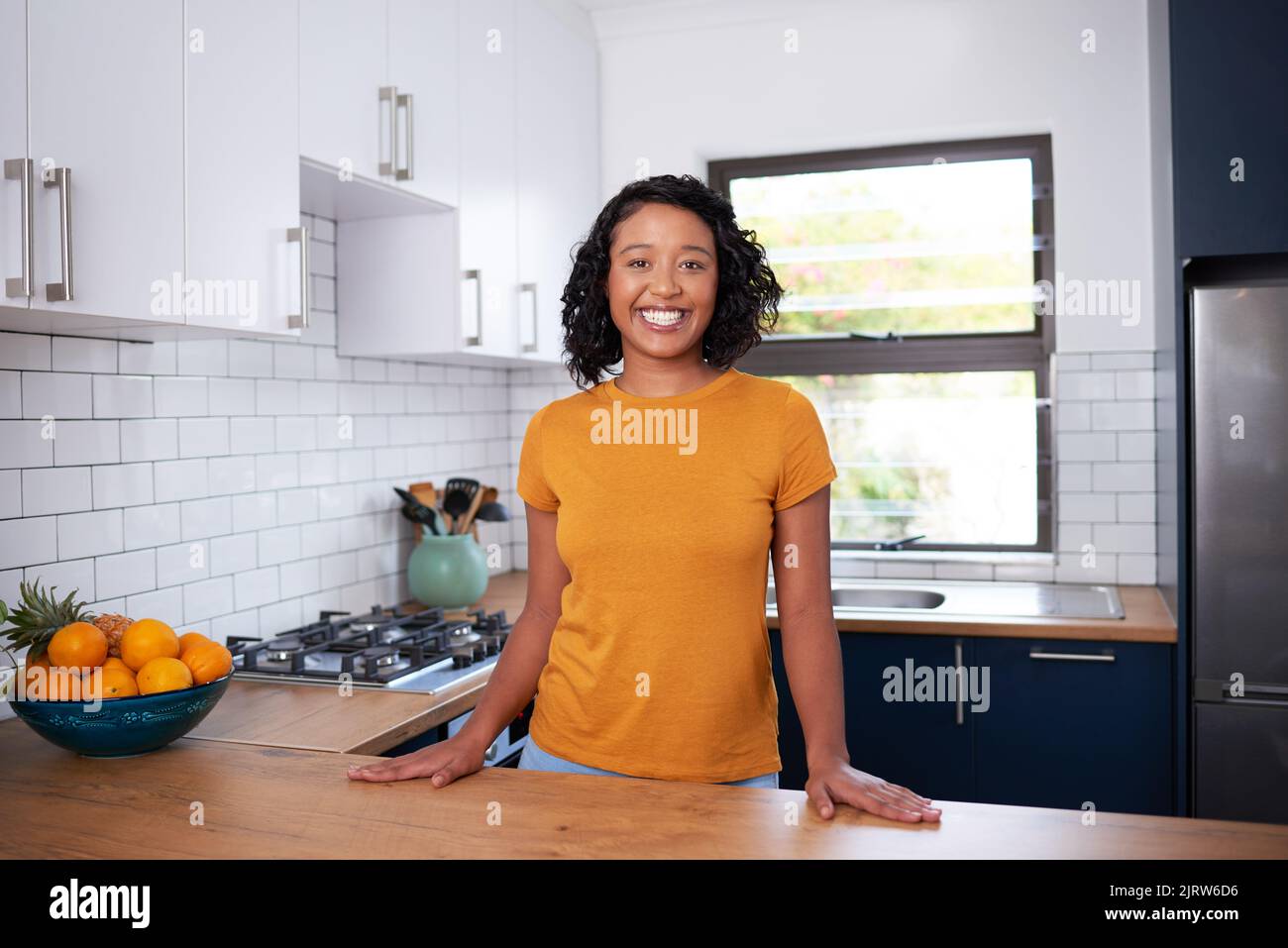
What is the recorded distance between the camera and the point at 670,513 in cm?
149

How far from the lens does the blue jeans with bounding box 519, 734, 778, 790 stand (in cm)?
152

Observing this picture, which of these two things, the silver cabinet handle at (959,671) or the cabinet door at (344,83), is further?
the silver cabinet handle at (959,671)

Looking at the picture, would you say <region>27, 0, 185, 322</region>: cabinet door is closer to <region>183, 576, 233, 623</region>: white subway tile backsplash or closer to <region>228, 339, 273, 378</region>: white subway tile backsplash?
<region>228, 339, 273, 378</region>: white subway tile backsplash

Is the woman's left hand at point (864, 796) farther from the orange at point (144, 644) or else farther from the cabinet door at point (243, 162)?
the cabinet door at point (243, 162)

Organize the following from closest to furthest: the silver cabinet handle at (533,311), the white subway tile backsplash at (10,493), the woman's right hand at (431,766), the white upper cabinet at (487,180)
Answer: the woman's right hand at (431,766), the white subway tile backsplash at (10,493), the white upper cabinet at (487,180), the silver cabinet handle at (533,311)

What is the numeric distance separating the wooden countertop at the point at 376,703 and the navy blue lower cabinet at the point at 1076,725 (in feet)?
0.16

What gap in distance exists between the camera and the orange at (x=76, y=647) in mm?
1579

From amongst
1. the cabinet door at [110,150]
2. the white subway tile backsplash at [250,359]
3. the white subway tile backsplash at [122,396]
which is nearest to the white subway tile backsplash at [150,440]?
the white subway tile backsplash at [122,396]

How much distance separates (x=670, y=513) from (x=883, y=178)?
7.93 feet

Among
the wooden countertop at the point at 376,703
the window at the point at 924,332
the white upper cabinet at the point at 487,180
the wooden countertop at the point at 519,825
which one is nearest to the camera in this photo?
the wooden countertop at the point at 519,825

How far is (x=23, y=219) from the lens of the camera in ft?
5.00
